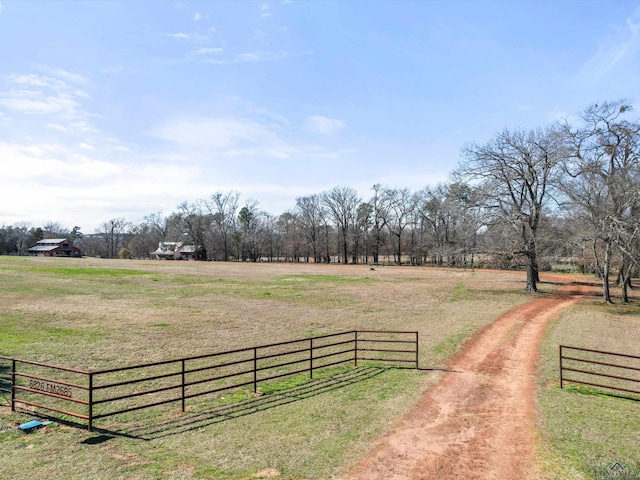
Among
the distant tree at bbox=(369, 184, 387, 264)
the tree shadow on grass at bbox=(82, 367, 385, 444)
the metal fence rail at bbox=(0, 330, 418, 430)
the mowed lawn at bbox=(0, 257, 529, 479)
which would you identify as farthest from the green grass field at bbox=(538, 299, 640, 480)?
the distant tree at bbox=(369, 184, 387, 264)

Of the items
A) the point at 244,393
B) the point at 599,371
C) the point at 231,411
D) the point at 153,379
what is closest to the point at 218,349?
the point at 244,393

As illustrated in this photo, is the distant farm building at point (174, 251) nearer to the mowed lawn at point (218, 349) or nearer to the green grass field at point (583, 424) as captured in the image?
the mowed lawn at point (218, 349)

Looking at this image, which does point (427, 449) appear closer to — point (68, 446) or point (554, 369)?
point (68, 446)

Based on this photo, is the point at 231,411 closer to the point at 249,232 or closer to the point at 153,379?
the point at 153,379

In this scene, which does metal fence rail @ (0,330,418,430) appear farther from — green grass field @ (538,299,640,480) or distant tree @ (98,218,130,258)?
distant tree @ (98,218,130,258)

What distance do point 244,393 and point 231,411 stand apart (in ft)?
4.83

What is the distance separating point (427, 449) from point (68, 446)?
7188 mm

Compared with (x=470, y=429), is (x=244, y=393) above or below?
below

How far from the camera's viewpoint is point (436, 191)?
8725 cm

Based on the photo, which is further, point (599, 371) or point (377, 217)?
point (377, 217)

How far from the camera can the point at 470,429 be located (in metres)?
8.88

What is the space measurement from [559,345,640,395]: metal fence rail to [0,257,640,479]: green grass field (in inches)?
→ 21.8

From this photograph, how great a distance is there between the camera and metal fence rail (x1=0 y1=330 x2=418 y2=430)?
9438 mm

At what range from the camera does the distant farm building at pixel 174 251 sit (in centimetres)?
12162
